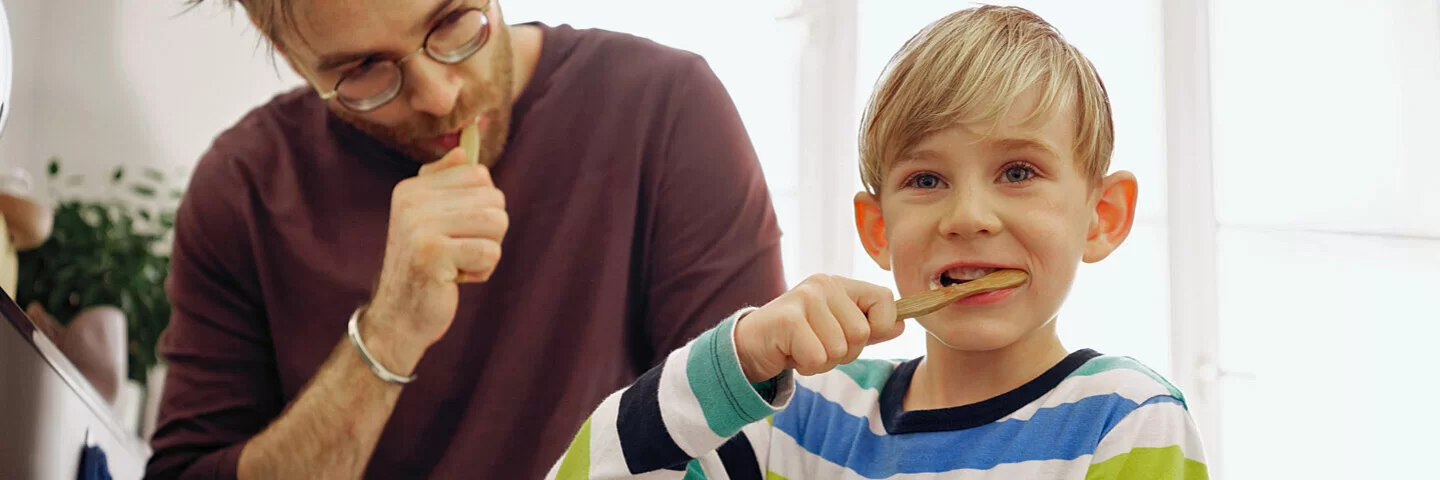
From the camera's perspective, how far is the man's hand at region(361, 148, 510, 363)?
4.24 feet

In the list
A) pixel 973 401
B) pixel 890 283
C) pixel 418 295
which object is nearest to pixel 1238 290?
pixel 890 283

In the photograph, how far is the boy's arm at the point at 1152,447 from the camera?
767 millimetres

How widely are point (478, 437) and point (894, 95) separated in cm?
69

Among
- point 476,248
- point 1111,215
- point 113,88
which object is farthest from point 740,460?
point 113,88

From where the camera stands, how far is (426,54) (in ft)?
4.20

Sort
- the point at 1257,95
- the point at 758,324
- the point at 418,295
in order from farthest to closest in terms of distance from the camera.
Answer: the point at 1257,95 < the point at 418,295 < the point at 758,324

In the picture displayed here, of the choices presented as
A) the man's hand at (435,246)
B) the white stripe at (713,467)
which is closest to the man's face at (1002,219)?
the white stripe at (713,467)

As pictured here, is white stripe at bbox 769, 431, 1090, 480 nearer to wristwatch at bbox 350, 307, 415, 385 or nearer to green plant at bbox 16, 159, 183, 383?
wristwatch at bbox 350, 307, 415, 385

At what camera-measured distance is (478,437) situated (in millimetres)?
1310

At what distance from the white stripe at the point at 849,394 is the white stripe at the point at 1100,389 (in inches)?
4.8

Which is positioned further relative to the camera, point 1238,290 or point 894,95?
point 1238,290

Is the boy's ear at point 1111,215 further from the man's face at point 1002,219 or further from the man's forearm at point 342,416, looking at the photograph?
the man's forearm at point 342,416

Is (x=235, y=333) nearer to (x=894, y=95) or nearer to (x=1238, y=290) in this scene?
(x=894, y=95)

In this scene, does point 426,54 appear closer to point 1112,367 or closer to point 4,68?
point 4,68
